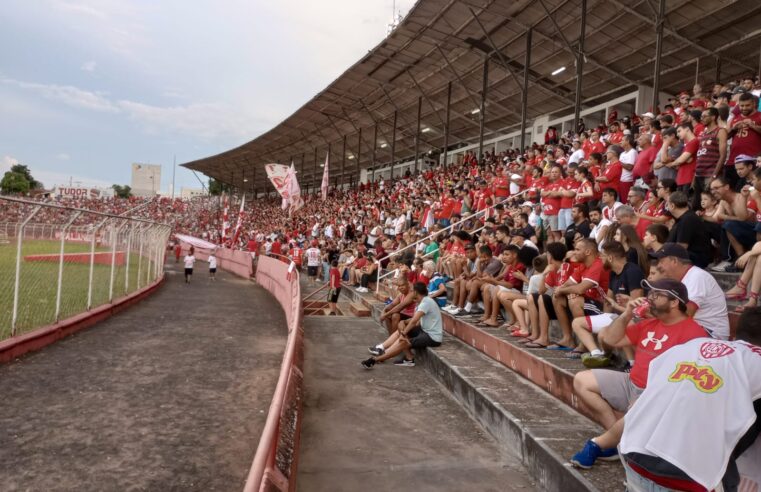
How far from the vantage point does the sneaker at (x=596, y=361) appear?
503cm

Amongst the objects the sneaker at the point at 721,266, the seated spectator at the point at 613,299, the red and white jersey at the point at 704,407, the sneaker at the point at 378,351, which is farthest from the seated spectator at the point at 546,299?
the red and white jersey at the point at 704,407

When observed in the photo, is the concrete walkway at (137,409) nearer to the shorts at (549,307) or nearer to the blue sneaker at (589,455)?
the blue sneaker at (589,455)

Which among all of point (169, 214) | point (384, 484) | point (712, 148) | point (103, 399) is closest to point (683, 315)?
point (384, 484)

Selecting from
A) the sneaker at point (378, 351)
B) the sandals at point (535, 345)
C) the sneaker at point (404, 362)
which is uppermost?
the sandals at point (535, 345)

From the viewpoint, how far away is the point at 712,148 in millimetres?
6992

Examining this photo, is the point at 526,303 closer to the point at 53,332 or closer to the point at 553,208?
the point at 553,208

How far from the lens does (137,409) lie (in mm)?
5645

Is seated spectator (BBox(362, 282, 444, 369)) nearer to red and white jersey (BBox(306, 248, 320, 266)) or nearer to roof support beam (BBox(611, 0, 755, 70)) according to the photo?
roof support beam (BBox(611, 0, 755, 70))

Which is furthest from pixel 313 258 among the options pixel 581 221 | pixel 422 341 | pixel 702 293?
pixel 702 293

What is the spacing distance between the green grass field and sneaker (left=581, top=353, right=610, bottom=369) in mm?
7833

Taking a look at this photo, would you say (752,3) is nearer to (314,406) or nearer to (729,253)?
(729,253)

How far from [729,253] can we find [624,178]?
9.95ft

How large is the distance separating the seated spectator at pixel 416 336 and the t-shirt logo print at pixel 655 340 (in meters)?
4.45

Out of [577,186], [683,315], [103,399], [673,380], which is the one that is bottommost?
[103,399]
